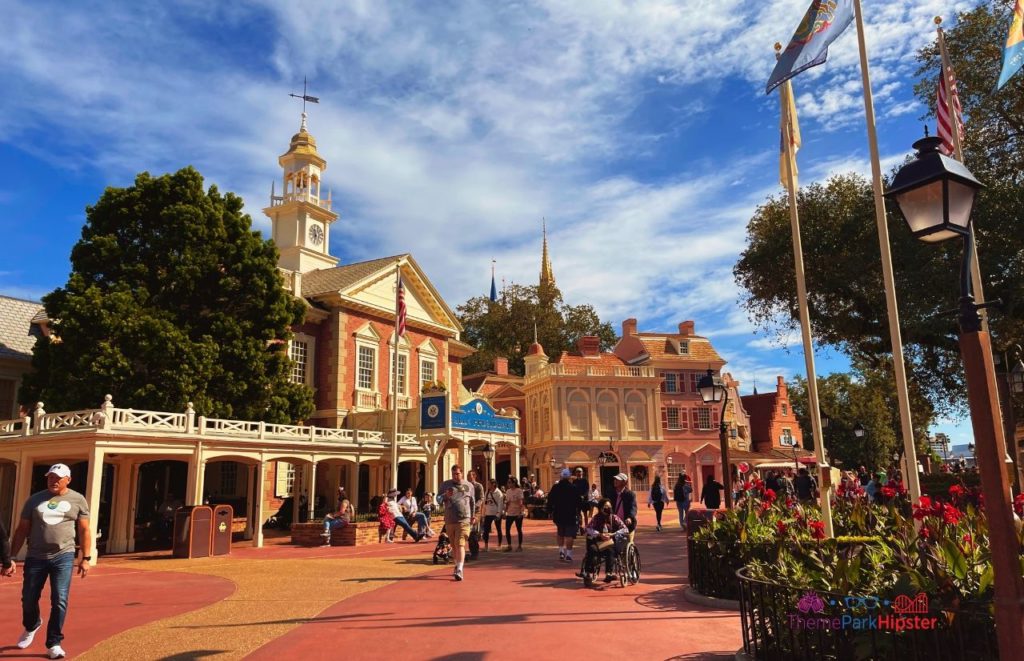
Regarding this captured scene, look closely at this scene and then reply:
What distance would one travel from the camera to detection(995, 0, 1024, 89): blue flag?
8.73 m

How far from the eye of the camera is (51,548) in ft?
22.2

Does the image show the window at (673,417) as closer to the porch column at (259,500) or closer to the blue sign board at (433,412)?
the blue sign board at (433,412)

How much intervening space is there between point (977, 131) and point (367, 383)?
77.5 feet

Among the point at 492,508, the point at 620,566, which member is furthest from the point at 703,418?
the point at 620,566

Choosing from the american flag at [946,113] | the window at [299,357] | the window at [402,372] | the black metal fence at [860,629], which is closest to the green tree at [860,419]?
the window at [402,372]

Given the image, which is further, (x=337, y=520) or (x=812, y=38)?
(x=337, y=520)

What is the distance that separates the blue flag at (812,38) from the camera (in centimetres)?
1012

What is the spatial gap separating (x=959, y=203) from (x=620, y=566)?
7.65 m

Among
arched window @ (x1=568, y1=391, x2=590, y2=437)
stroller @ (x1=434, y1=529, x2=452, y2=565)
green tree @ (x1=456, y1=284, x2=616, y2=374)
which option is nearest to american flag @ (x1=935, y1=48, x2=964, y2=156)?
stroller @ (x1=434, y1=529, x2=452, y2=565)

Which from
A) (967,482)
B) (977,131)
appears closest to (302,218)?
(977,131)

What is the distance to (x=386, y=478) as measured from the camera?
29.6 m

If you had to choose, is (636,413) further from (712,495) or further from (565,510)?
(565,510)

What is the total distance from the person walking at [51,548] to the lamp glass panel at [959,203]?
7472mm

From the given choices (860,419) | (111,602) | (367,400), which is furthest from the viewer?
(860,419)
